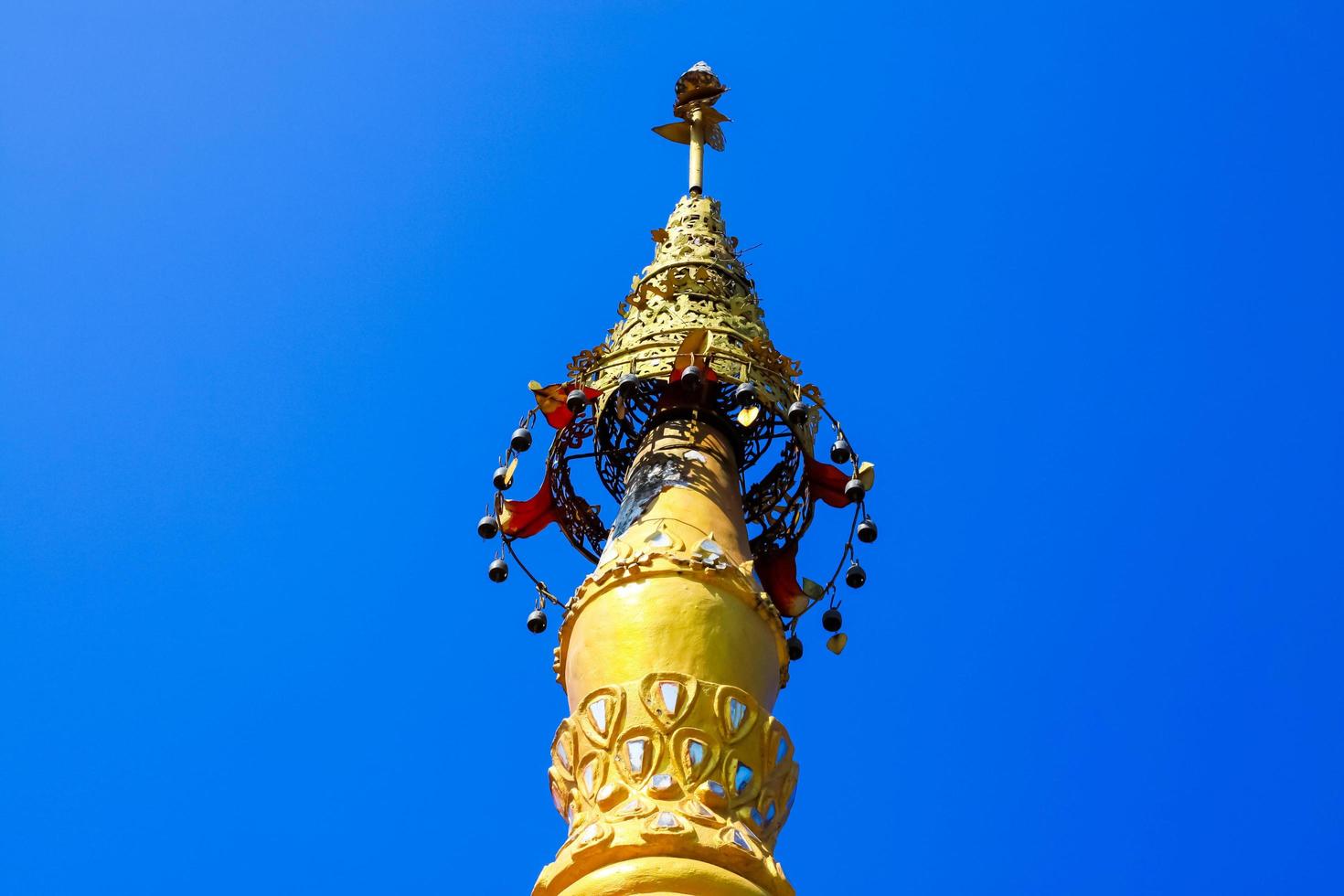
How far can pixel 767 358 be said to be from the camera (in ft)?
52.3

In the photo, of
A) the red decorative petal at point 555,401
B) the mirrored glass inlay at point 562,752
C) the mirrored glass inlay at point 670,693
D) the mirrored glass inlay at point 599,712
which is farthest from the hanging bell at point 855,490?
the mirrored glass inlay at point 562,752

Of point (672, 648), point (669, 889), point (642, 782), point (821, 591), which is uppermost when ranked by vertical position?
point (821, 591)

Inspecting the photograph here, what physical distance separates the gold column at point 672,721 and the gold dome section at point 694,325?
1663 mm

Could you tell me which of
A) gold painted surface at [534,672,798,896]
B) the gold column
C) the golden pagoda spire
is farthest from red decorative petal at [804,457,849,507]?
gold painted surface at [534,672,798,896]

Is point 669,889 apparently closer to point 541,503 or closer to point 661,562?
point 661,562

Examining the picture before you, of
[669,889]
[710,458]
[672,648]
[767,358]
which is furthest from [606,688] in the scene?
[767,358]

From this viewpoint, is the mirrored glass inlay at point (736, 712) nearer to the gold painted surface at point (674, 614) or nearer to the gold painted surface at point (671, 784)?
the gold painted surface at point (671, 784)

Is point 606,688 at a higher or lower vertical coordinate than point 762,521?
lower

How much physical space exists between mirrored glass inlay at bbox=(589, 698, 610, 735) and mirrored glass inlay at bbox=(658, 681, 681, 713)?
352 mm

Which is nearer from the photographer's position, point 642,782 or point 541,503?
point 642,782

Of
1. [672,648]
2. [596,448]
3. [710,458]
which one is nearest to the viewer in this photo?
[672,648]

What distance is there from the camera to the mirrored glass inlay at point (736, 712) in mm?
12516

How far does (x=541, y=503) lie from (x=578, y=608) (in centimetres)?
260

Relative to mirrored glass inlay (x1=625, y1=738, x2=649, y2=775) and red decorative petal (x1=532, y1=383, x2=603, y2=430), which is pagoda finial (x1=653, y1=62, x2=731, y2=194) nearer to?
red decorative petal (x1=532, y1=383, x2=603, y2=430)
